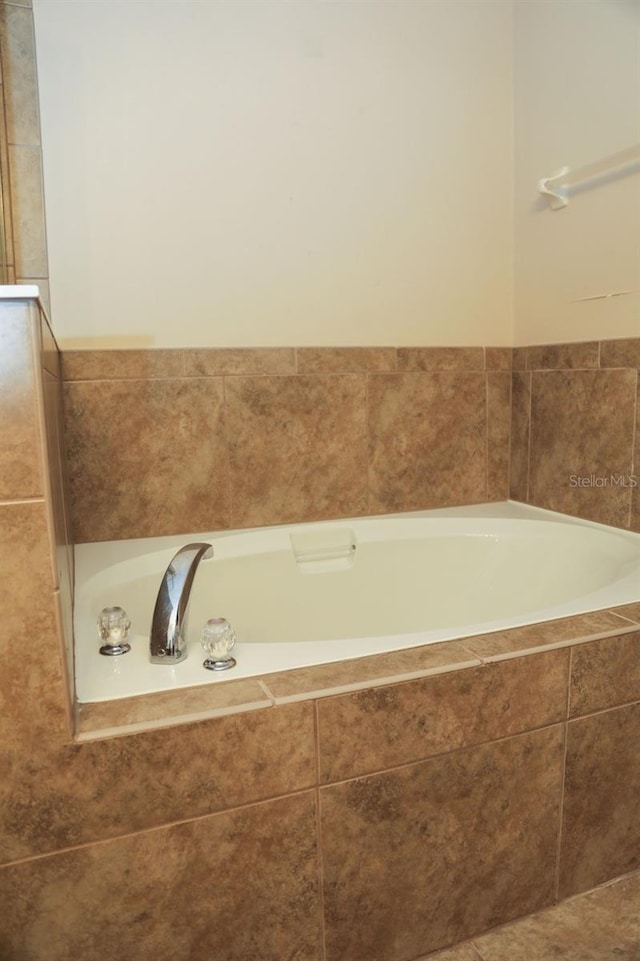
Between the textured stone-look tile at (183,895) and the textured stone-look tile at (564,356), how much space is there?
1.47 m

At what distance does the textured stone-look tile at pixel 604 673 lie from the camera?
3.84 ft

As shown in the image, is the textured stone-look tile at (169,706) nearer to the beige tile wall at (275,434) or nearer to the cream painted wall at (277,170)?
the beige tile wall at (275,434)

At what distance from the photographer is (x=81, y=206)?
1.76 m

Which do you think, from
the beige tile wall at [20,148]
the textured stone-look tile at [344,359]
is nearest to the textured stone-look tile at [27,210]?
the beige tile wall at [20,148]

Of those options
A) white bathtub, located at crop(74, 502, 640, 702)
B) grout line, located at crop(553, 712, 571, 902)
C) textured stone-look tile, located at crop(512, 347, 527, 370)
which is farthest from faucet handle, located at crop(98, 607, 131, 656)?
textured stone-look tile, located at crop(512, 347, 527, 370)

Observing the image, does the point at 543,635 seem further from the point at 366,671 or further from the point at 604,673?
the point at 366,671

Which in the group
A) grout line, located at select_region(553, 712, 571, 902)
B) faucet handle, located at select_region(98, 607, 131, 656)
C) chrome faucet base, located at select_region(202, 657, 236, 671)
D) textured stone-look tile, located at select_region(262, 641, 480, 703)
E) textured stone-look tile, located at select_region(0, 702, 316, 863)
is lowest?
grout line, located at select_region(553, 712, 571, 902)

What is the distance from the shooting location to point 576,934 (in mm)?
1188

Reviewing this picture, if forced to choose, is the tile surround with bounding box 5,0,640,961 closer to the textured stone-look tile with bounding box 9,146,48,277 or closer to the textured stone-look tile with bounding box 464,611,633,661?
the textured stone-look tile with bounding box 464,611,633,661

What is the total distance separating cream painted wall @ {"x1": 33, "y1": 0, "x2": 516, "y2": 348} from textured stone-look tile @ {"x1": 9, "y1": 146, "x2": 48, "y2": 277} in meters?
0.03

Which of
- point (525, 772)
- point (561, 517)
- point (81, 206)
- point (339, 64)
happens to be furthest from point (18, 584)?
point (339, 64)

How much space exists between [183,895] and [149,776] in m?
0.19

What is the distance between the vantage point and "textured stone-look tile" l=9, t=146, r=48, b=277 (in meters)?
1.69

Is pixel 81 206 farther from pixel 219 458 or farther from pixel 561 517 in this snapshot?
pixel 561 517
